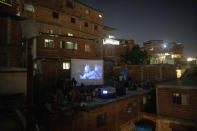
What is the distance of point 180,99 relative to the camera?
13180 mm

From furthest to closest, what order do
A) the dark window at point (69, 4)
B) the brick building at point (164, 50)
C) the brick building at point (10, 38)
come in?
1. the brick building at point (164, 50)
2. the dark window at point (69, 4)
3. the brick building at point (10, 38)

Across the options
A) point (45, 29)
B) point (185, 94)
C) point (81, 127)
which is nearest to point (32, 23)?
point (81, 127)

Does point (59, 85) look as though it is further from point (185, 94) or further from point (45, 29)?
point (185, 94)

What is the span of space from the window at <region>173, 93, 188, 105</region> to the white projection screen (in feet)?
31.6

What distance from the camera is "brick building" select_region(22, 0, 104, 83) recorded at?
18031mm

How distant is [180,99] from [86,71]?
11.6m

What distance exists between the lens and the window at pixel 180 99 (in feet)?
42.4

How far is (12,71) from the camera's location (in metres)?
7.35

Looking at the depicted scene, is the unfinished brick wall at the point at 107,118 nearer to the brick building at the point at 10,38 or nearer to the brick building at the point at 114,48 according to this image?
the brick building at the point at 10,38

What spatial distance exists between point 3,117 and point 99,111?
25.8 ft

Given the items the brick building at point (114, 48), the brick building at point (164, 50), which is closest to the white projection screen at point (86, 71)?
the brick building at point (114, 48)

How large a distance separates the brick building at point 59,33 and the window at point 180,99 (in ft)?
49.6

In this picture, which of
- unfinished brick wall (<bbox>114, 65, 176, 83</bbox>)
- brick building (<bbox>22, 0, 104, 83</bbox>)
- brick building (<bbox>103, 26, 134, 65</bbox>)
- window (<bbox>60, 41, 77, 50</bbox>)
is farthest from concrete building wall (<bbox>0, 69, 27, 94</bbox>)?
brick building (<bbox>103, 26, 134, 65</bbox>)

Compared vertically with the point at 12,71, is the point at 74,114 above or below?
below
